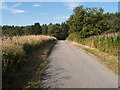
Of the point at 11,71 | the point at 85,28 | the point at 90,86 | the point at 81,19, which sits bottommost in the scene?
the point at 90,86

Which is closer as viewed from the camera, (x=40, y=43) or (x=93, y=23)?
(x=40, y=43)

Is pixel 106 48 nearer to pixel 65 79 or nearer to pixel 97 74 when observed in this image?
pixel 97 74

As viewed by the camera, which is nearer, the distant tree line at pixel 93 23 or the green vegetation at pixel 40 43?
the green vegetation at pixel 40 43

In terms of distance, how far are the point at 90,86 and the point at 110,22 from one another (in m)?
19.8

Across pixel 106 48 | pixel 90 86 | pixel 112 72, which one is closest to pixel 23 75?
pixel 90 86

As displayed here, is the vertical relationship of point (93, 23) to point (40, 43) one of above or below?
above

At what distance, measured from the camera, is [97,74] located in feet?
17.2

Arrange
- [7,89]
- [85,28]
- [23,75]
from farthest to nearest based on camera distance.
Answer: [85,28]
[23,75]
[7,89]

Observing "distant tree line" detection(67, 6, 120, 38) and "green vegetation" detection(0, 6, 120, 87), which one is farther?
"distant tree line" detection(67, 6, 120, 38)

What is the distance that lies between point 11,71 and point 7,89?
103 centimetres

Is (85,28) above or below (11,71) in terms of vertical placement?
above

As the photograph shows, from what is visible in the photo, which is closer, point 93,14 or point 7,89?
point 7,89

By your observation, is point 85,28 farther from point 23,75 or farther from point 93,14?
point 23,75

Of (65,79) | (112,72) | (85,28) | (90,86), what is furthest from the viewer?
(85,28)
